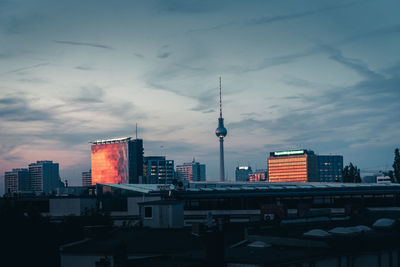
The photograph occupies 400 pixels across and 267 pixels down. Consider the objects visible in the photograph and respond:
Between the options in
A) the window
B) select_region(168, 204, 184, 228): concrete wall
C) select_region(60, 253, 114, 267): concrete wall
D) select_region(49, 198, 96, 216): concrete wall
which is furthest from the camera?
select_region(49, 198, 96, 216): concrete wall

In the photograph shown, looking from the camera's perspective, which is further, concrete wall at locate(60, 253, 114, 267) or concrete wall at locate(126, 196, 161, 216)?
concrete wall at locate(126, 196, 161, 216)

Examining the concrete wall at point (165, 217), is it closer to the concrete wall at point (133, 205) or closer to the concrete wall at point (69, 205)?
the concrete wall at point (133, 205)

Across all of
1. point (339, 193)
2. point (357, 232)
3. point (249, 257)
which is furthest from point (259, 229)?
point (339, 193)

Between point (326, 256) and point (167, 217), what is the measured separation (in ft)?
81.8

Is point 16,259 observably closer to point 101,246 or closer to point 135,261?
point 101,246

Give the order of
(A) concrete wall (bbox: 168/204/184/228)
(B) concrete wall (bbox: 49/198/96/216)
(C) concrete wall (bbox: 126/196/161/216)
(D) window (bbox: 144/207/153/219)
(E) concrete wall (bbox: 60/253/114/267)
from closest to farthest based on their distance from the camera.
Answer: (E) concrete wall (bbox: 60/253/114/267)
(A) concrete wall (bbox: 168/204/184/228)
(D) window (bbox: 144/207/153/219)
(C) concrete wall (bbox: 126/196/161/216)
(B) concrete wall (bbox: 49/198/96/216)

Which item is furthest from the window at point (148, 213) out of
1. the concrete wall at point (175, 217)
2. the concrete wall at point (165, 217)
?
the concrete wall at point (175, 217)

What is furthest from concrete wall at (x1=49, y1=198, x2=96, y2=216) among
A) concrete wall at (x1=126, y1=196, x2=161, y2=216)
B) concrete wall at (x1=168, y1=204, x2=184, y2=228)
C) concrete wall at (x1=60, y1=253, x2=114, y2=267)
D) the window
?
concrete wall at (x1=60, y1=253, x2=114, y2=267)

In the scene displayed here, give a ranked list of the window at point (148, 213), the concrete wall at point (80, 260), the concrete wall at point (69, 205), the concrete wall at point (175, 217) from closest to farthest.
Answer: the concrete wall at point (80, 260), the concrete wall at point (175, 217), the window at point (148, 213), the concrete wall at point (69, 205)

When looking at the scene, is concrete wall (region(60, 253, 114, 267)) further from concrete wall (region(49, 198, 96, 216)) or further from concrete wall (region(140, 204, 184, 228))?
concrete wall (region(49, 198, 96, 216))

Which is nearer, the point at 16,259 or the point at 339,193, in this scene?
the point at 16,259

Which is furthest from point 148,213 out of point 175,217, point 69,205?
point 69,205

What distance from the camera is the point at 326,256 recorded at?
43.5 m

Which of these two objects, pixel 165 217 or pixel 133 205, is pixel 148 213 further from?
pixel 133 205
